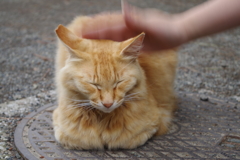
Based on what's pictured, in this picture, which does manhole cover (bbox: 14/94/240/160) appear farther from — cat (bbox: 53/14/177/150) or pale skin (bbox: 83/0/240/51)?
pale skin (bbox: 83/0/240/51)

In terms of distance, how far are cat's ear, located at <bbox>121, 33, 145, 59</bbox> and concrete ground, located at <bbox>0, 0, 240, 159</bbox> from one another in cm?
115

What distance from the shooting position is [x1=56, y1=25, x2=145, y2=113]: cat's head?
89.8 inches

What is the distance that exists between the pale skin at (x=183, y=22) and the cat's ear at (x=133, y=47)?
0.29 ft

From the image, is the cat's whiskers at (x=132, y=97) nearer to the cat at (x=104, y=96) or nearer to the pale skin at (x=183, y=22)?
the cat at (x=104, y=96)

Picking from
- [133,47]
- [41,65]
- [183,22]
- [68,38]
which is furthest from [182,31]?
[41,65]

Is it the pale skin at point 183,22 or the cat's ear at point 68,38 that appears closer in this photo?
the pale skin at point 183,22

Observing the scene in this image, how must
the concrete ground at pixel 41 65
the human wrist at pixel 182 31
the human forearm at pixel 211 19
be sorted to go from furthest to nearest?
the concrete ground at pixel 41 65 < the human wrist at pixel 182 31 < the human forearm at pixel 211 19

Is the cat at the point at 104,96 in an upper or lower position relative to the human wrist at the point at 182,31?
lower

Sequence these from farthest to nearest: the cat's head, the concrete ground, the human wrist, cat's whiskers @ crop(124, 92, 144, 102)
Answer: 1. the concrete ground
2. cat's whiskers @ crop(124, 92, 144, 102)
3. the cat's head
4. the human wrist

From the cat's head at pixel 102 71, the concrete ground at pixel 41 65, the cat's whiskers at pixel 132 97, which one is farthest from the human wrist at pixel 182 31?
the concrete ground at pixel 41 65

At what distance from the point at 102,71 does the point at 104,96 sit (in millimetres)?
180

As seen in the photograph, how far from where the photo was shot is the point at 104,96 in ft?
7.43

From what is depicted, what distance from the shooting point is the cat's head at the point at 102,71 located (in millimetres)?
2281

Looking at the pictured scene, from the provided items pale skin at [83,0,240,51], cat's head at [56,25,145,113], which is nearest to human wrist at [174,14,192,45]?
pale skin at [83,0,240,51]
